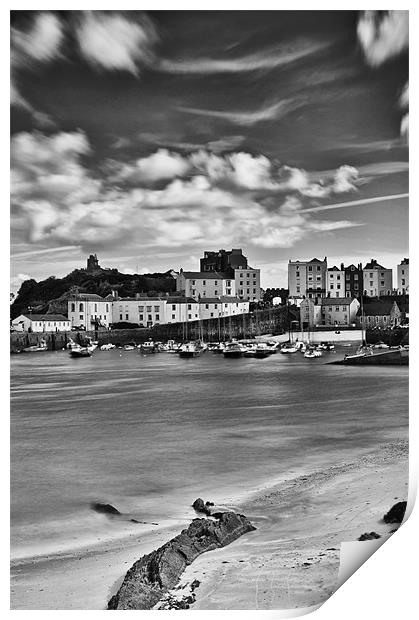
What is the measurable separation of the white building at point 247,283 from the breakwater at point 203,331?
0.39ft

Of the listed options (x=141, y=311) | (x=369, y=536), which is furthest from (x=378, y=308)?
(x=141, y=311)

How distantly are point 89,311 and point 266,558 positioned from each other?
1.82 metres

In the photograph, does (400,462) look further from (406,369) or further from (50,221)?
(50,221)

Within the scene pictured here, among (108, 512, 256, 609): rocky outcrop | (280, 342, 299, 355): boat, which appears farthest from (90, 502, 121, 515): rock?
(280, 342, 299, 355): boat

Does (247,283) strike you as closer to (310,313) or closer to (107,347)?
(310,313)

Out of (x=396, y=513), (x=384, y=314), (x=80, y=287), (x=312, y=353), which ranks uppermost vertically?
(x=80, y=287)

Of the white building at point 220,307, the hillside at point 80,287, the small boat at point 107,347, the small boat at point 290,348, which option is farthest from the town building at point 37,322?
the small boat at point 290,348

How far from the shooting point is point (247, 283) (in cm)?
445

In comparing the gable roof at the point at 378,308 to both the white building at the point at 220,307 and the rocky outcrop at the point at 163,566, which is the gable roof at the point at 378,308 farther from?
the rocky outcrop at the point at 163,566

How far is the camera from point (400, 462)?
4305 millimetres

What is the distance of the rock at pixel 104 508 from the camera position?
3.90 m

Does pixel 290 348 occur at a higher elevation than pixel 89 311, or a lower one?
lower
